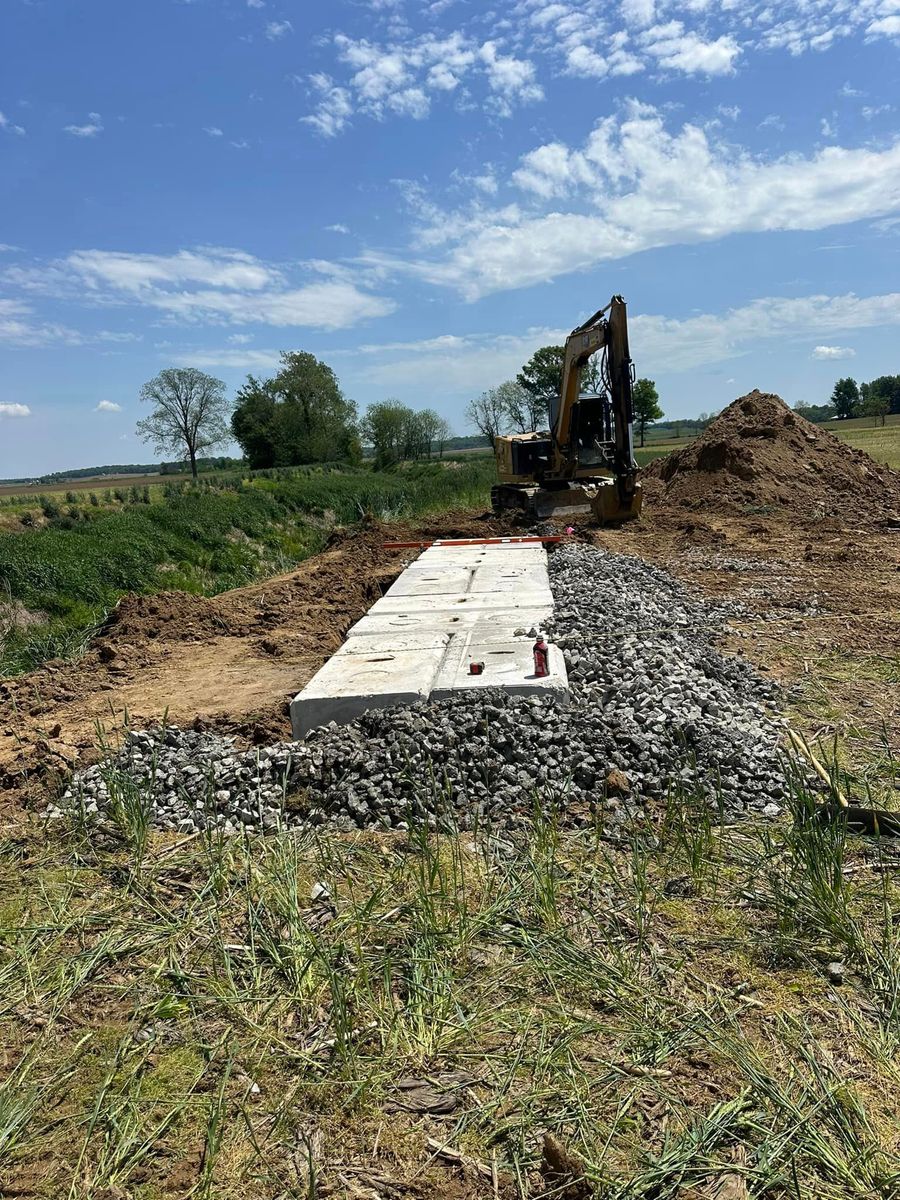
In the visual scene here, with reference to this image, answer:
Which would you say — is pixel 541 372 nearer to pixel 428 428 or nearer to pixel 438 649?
pixel 428 428

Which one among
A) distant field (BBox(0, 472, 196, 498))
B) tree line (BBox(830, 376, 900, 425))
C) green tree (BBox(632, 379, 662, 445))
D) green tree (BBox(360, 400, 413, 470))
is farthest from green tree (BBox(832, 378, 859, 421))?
distant field (BBox(0, 472, 196, 498))

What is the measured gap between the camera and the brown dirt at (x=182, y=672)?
217 inches

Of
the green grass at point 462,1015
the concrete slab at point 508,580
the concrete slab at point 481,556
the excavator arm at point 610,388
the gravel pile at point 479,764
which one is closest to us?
the green grass at point 462,1015

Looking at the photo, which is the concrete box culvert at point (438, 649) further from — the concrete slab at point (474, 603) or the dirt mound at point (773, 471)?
the dirt mound at point (773, 471)

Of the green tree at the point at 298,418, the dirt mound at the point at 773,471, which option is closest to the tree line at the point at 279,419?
the green tree at the point at 298,418

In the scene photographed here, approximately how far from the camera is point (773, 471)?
19312 mm

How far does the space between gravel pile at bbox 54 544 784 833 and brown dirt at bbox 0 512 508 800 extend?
1.83ft

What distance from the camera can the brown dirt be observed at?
18.1 feet

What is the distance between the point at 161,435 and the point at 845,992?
5892 cm

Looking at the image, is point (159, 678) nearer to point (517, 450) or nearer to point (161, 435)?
point (517, 450)

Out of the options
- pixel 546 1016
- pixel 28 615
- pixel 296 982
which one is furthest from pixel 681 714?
pixel 28 615

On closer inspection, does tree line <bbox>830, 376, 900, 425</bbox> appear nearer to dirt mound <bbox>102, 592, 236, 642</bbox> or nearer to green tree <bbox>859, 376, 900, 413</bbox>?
green tree <bbox>859, 376, 900, 413</bbox>

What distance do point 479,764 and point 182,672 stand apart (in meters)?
4.20

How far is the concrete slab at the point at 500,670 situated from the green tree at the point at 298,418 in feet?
161
